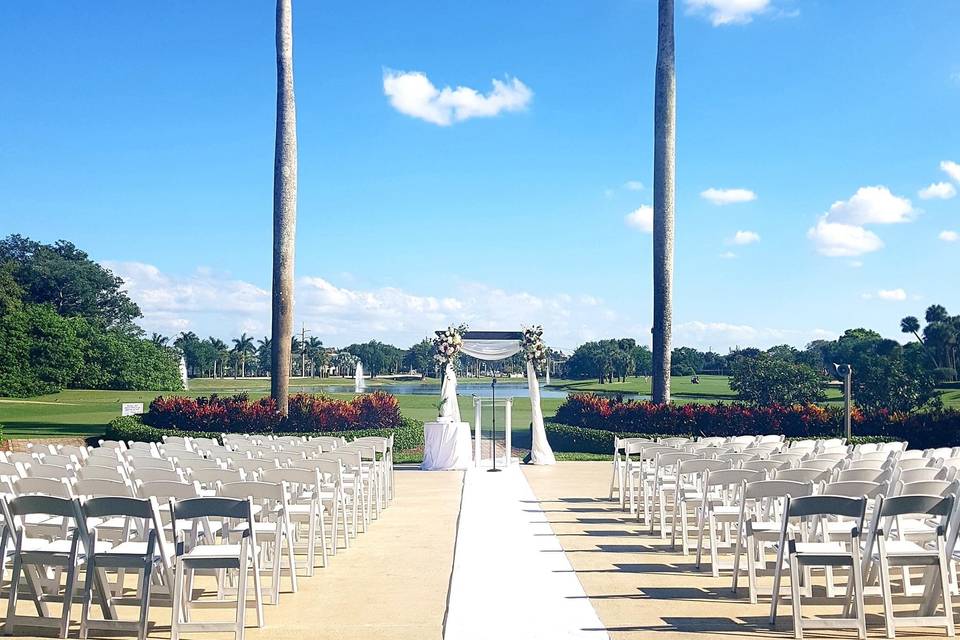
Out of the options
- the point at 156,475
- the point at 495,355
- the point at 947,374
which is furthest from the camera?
the point at 947,374

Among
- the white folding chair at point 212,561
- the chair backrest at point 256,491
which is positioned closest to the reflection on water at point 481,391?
the chair backrest at point 256,491

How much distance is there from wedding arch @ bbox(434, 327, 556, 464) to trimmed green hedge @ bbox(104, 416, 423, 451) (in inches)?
64.5

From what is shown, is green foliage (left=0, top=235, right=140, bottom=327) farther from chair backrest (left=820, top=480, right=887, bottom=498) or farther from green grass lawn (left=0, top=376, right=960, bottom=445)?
chair backrest (left=820, top=480, right=887, bottom=498)

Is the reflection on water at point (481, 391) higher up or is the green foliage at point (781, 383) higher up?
the green foliage at point (781, 383)

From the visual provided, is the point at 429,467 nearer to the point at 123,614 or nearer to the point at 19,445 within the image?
the point at 19,445

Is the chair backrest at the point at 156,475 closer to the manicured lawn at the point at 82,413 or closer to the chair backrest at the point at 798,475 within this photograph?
the chair backrest at the point at 798,475

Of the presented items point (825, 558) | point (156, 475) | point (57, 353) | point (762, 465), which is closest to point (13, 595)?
point (156, 475)

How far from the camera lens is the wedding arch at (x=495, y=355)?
19.1m

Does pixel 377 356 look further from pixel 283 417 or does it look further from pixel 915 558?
pixel 915 558

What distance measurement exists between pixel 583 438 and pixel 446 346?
155 inches

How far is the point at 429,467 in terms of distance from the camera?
18.0 meters

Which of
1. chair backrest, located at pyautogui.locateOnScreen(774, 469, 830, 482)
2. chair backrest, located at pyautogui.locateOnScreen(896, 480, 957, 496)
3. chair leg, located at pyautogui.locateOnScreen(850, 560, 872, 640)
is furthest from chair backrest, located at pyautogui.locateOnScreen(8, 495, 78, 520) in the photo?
chair backrest, located at pyautogui.locateOnScreen(896, 480, 957, 496)

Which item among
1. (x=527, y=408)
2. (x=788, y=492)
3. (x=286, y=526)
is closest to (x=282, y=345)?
(x=286, y=526)

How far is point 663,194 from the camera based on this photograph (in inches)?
869
